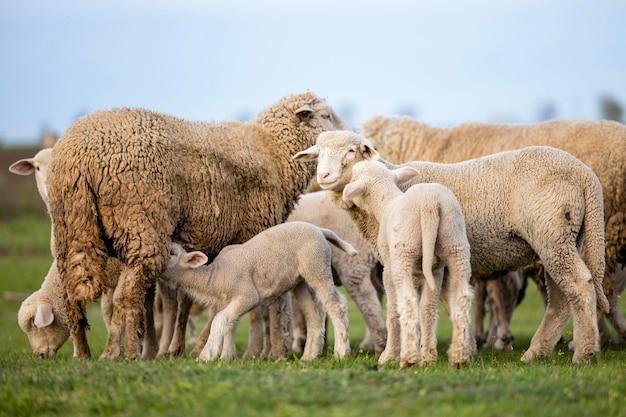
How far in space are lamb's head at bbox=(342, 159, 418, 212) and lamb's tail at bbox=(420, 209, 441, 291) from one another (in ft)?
3.48

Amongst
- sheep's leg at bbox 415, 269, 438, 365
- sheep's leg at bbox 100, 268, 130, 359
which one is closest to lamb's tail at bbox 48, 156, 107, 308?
sheep's leg at bbox 100, 268, 130, 359

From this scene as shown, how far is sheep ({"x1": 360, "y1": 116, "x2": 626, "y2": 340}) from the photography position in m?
11.5

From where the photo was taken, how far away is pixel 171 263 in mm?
9344

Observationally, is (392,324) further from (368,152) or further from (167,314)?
(167,314)

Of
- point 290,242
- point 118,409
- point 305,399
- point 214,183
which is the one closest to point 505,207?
point 290,242

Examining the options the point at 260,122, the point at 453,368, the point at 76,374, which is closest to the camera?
the point at 76,374

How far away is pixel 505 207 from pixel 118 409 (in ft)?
14.9

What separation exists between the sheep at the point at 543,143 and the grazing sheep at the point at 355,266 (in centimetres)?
223

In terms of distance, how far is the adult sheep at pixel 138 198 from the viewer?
29.2 ft

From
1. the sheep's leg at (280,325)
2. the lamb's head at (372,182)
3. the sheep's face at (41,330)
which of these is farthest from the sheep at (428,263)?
the sheep's face at (41,330)

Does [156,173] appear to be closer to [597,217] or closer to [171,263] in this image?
[171,263]

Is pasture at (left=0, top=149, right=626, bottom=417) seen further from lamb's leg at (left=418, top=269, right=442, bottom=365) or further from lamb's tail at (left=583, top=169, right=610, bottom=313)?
lamb's tail at (left=583, top=169, right=610, bottom=313)

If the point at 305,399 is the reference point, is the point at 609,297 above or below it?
below

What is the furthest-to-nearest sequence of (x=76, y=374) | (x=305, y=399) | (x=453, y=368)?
(x=453, y=368), (x=76, y=374), (x=305, y=399)
